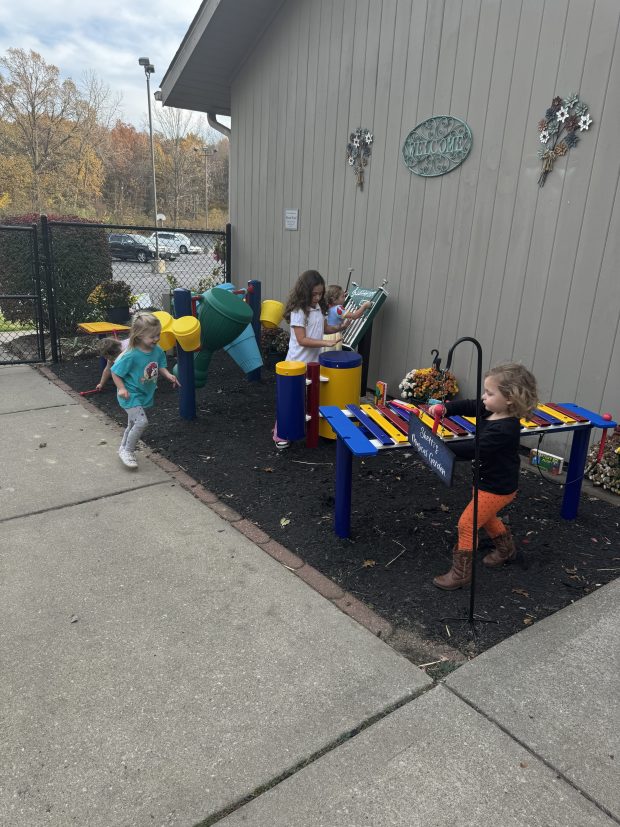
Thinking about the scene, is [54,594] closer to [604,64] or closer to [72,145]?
[604,64]

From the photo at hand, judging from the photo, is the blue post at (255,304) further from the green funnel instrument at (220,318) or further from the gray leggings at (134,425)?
the gray leggings at (134,425)

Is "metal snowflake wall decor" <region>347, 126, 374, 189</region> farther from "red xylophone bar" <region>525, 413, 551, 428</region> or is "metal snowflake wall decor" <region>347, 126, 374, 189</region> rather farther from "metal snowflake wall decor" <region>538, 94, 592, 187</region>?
"red xylophone bar" <region>525, 413, 551, 428</region>

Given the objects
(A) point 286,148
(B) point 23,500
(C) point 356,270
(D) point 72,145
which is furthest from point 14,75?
(B) point 23,500

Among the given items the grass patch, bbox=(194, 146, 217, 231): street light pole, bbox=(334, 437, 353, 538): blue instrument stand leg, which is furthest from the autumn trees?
bbox=(334, 437, 353, 538): blue instrument stand leg

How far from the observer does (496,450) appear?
2.94 meters

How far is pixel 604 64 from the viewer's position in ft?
13.9

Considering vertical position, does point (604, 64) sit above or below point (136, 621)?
above

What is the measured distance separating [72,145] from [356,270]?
3045 centimetres

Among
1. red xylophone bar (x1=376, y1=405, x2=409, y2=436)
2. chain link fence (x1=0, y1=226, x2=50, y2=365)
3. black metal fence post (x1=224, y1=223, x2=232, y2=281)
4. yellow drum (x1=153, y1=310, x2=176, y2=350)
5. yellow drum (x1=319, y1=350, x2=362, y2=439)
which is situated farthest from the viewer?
black metal fence post (x1=224, y1=223, x2=232, y2=281)

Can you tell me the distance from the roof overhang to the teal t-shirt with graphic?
5.07m

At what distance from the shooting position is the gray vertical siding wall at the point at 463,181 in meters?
4.42

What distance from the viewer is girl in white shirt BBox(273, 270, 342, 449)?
4.74 metres

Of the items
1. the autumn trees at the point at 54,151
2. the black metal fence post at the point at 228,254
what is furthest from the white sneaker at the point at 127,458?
the autumn trees at the point at 54,151

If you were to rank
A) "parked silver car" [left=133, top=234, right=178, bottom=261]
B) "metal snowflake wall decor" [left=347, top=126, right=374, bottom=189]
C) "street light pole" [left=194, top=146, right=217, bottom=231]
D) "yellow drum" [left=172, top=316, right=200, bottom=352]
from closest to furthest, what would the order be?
1. "yellow drum" [left=172, top=316, right=200, bottom=352]
2. "metal snowflake wall decor" [left=347, top=126, right=374, bottom=189]
3. "parked silver car" [left=133, top=234, right=178, bottom=261]
4. "street light pole" [left=194, top=146, right=217, bottom=231]
